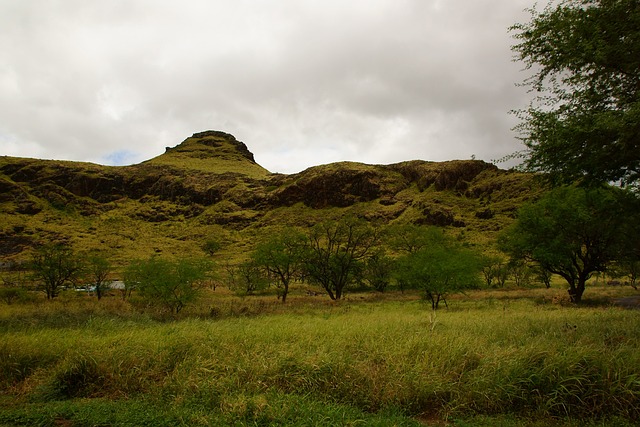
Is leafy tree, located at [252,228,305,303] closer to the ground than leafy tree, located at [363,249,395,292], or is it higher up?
higher up

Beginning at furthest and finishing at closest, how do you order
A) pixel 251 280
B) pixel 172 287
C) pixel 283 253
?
pixel 251 280 → pixel 283 253 → pixel 172 287

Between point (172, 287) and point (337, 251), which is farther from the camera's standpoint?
point (337, 251)

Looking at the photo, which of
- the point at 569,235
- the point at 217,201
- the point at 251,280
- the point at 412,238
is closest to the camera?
the point at 569,235

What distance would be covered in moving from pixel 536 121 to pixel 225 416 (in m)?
10.2

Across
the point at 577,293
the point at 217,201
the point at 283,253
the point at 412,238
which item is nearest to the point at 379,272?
the point at 412,238

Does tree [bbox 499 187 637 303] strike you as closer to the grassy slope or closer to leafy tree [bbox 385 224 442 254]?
leafy tree [bbox 385 224 442 254]

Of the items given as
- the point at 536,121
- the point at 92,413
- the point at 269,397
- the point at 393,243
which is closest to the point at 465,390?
the point at 269,397

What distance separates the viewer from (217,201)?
153 m

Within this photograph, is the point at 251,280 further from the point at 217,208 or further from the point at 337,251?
the point at 217,208

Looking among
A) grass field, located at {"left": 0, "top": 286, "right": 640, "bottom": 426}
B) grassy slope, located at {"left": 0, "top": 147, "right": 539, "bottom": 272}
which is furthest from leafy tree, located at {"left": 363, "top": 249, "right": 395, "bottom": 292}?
grassy slope, located at {"left": 0, "top": 147, "right": 539, "bottom": 272}

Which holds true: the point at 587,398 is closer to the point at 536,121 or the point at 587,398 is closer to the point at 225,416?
the point at 225,416

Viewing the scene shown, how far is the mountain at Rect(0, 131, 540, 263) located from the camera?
10900cm

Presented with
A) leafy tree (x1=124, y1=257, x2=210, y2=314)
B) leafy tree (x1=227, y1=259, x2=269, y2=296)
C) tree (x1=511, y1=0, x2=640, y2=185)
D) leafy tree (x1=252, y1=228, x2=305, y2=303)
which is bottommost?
Result: leafy tree (x1=227, y1=259, x2=269, y2=296)

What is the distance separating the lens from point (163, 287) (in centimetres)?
2452
